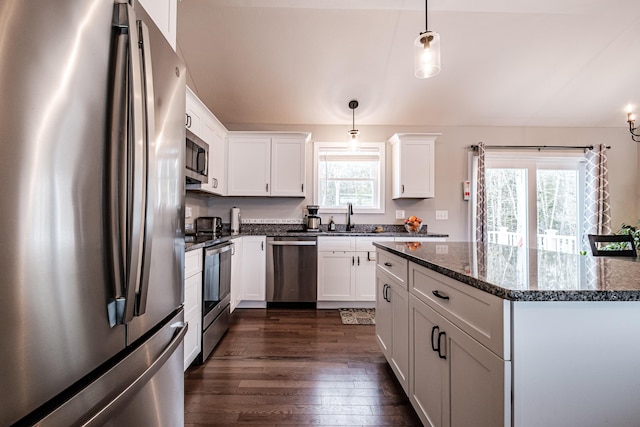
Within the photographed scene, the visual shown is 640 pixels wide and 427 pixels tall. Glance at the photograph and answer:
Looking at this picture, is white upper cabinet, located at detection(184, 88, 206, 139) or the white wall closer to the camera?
white upper cabinet, located at detection(184, 88, 206, 139)

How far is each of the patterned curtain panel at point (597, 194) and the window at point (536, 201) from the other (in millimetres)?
133

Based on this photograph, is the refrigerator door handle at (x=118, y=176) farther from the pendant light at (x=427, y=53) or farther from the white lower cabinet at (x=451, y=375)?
the pendant light at (x=427, y=53)

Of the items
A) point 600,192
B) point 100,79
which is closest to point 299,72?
point 100,79

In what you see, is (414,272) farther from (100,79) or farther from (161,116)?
(100,79)

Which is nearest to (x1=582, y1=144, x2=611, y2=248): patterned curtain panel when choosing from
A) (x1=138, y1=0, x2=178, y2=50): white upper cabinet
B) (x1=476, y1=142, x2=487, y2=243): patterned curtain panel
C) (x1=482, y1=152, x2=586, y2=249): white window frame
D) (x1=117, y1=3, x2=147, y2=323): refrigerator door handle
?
(x1=482, y1=152, x2=586, y2=249): white window frame

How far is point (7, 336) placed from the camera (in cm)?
49

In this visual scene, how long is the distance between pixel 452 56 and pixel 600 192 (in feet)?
9.82

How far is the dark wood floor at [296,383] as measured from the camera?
1596mm

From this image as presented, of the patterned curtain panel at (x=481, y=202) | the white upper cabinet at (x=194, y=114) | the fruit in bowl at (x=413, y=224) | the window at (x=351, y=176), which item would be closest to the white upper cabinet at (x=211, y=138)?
the white upper cabinet at (x=194, y=114)

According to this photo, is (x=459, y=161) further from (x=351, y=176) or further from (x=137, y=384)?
(x=137, y=384)

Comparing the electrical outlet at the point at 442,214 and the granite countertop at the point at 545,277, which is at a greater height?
the electrical outlet at the point at 442,214

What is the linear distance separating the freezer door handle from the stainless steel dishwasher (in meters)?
2.37

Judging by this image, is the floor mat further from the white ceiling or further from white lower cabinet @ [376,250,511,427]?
the white ceiling

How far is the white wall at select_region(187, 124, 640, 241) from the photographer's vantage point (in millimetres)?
4234
